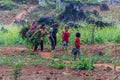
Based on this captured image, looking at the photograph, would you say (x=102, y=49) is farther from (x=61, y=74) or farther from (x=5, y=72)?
(x=5, y=72)

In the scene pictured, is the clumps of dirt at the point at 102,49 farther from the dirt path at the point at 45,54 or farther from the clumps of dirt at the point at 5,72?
the clumps of dirt at the point at 5,72

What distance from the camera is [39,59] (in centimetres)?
1472

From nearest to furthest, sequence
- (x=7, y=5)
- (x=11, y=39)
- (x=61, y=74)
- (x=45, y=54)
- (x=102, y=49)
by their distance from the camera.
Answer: (x=61, y=74) → (x=45, y=54) → (x=102, y=49) → (x=11, y=39) → (x=7, y=5)

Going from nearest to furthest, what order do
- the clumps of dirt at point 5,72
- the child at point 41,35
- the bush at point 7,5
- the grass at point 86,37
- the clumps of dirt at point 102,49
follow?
the clumps of dirt at point 5,72, the child at point 41,35, the clumps of dirt at point 102,49, the grass at point 86,37, the bush at point 7,5

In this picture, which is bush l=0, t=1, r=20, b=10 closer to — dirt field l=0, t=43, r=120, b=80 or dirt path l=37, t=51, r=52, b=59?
dirt path l=37, t=51, r=52, b=59

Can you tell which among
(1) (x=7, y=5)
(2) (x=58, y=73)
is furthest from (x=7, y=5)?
(2) (x=58, y=73)

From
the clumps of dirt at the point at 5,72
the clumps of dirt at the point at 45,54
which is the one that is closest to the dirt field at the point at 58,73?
the clumps of dirt at the point at 5,72

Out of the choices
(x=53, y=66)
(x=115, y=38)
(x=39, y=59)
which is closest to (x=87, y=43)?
(x=115, y=38)

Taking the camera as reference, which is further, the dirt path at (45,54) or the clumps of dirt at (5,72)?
the dirt path at (45,54)

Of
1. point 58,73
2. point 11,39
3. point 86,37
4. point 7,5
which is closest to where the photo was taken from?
point 58,73

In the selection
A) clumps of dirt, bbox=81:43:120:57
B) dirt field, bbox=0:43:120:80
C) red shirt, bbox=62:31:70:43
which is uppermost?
red shirt, bbox=62:31:70:43

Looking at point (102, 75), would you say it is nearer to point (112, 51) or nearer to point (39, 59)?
point (39, 59)

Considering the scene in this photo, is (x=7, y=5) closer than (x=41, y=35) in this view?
No

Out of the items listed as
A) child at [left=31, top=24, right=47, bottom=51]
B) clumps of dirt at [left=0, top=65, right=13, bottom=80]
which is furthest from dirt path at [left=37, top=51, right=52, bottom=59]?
clumps of dirt at [left=0, top=65, right=13, bottom=80]
